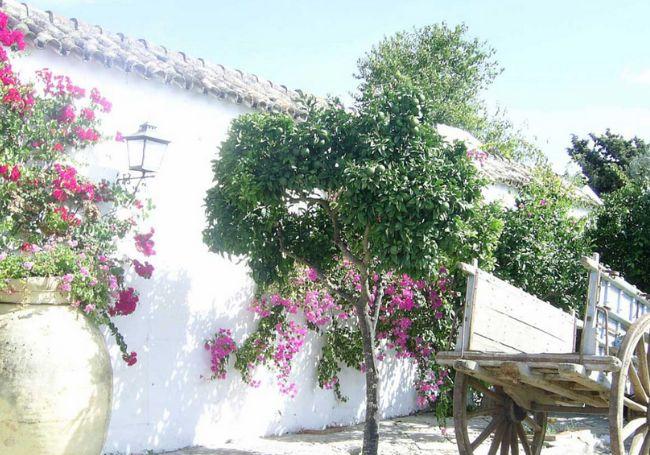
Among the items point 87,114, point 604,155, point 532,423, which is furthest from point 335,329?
point 604,155

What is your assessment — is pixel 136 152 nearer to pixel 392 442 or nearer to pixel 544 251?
pixel 392 442

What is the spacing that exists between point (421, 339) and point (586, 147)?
14.5 m

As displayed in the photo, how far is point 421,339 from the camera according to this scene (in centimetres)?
→ 865

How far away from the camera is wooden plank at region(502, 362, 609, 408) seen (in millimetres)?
4984

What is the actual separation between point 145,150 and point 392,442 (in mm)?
4339

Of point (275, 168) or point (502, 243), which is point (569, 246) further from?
point (275, 168)

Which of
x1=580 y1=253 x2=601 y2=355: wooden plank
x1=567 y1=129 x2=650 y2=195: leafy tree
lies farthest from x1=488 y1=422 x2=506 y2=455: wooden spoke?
x1=567 y1=129 x2=650 y2=195: leafy tree

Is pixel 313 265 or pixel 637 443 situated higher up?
pixel 313 265

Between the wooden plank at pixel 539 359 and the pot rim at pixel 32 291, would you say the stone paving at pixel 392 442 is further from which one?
the wooden plank at pixel 539 359

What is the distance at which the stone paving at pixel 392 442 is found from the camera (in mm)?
7336

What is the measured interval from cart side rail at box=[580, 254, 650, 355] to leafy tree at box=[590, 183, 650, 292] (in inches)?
224

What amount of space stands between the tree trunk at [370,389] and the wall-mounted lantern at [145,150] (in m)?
2.35

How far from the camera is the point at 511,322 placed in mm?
5691

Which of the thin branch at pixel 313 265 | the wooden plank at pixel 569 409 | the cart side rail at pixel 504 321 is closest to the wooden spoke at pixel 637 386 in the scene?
the wooden plank at pixel 569 409
